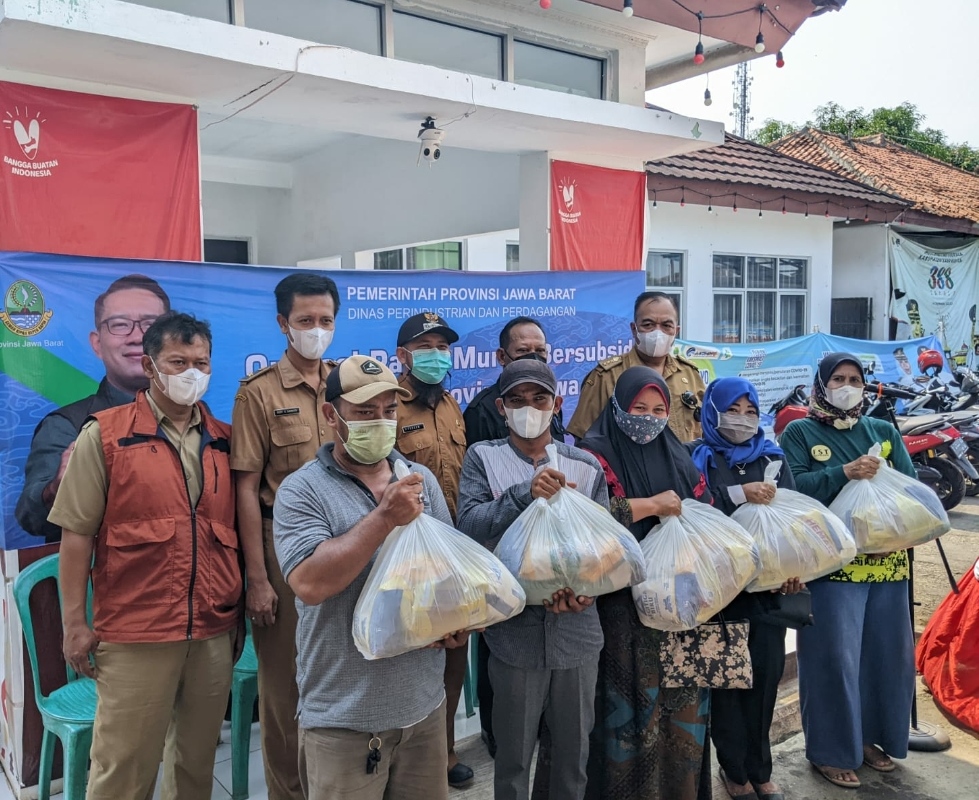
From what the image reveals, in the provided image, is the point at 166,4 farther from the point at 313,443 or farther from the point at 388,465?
the point at 388,465

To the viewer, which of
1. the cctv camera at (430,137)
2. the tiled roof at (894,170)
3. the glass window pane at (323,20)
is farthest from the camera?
the tiled roof at (894,170)

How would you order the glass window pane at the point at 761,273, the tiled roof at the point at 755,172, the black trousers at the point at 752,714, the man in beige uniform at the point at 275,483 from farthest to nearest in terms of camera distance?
the glass window pane at the point at 761,273 → the tiled roof at the point at 755,172 → the black trousers at the point at 752,714 → the man in beige uniform at the point at 275,483

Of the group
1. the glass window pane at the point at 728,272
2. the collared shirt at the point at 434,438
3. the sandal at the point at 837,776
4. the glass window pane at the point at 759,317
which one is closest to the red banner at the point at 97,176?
the collared shirt at the point at 434,438

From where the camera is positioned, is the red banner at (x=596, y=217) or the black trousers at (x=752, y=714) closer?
the black trousers at (x=752, y=714)

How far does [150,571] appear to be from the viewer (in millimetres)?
2502

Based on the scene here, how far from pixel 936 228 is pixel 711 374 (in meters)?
8.23

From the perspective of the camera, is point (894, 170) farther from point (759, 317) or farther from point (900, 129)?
point (900, 129)

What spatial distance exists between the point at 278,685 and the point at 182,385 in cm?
111

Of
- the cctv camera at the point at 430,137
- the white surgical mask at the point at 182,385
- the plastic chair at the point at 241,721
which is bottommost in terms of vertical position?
the plastic chair at the point at 241,721

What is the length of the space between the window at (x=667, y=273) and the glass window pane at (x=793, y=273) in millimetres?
2128

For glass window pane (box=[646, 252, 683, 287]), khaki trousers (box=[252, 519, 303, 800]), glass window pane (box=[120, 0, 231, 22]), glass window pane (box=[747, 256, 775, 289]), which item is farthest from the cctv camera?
glass window pane (box=[747, 256, 775, 289])

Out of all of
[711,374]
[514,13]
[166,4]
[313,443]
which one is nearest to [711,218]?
[711,374]

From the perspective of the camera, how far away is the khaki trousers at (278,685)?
2.83 m

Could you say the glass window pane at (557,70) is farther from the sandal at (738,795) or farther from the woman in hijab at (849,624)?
the sandal at (738,795)
